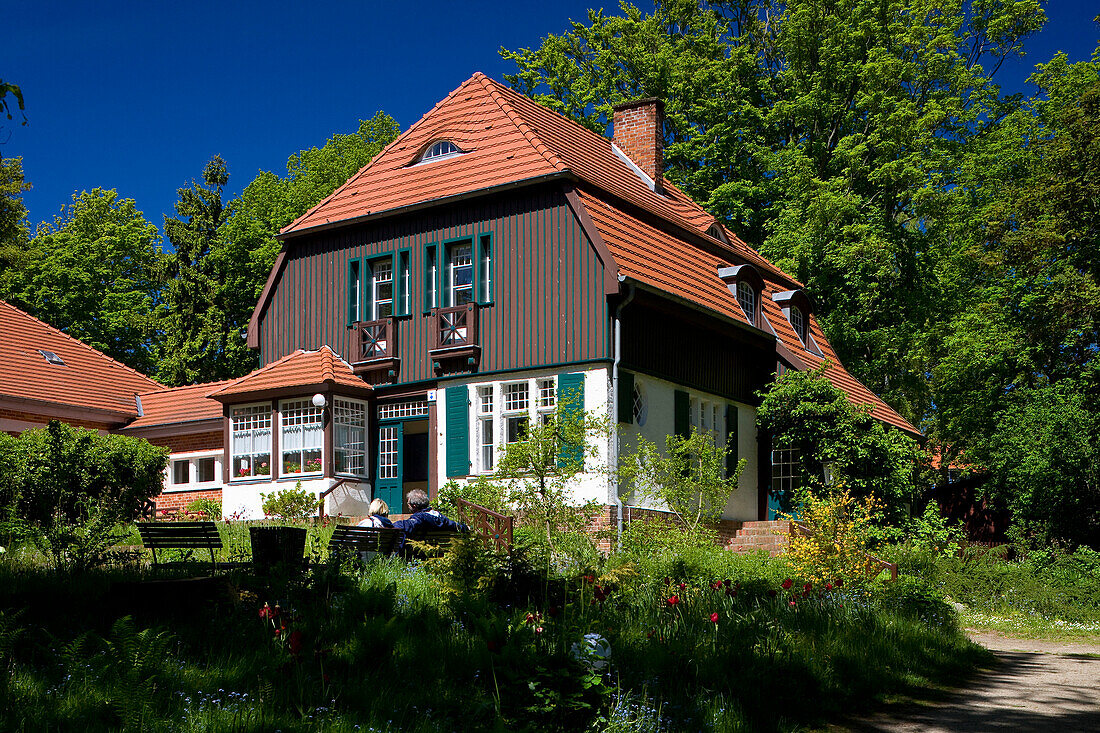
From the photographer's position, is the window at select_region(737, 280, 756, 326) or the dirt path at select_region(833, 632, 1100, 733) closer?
the dirt path at select_region(833, 632, 1100, 733)

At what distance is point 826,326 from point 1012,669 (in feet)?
69.7

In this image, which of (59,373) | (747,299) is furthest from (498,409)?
(59,373)

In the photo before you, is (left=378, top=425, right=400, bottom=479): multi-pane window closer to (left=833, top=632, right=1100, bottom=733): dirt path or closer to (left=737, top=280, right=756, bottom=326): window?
(left=737, top=280, right=756, bottom=326): window

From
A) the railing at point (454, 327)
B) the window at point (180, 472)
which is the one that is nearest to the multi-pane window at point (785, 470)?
the railing at point (454, 327)

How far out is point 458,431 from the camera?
19.9 meters

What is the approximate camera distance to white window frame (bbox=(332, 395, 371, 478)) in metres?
20.7

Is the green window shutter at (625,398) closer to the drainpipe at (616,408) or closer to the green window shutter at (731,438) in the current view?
the drainpipe at (616,408)

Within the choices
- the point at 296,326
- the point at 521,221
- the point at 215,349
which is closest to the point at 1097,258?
the point at 521,221

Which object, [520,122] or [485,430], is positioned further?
[520,122]

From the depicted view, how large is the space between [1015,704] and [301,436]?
15.3 metres

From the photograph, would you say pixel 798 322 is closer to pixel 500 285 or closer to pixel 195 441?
pixel 500 285

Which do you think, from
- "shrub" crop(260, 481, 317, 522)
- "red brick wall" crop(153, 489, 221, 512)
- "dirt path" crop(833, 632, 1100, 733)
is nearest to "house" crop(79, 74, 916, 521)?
"red brick wall" crop(153, 489, 221, 512)

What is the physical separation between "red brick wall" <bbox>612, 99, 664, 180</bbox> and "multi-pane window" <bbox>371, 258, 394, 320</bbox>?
7.64 metres

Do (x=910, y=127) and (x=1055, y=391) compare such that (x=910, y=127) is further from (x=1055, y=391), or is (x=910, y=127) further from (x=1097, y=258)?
(x=1055, y=391)
